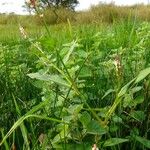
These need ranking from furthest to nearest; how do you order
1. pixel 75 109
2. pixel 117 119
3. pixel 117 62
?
pixel 117 119 → pixel 75 109 → pixel 117 62

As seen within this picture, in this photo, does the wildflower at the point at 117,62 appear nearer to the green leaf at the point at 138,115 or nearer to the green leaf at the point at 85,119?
the green leaf at the point at 85,119

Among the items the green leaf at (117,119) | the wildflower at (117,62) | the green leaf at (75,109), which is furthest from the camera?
the green leaf at (117,119)

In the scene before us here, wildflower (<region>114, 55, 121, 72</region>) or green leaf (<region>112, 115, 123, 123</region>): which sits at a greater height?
wildflower (<region>114, 55, 121, 72</region>)

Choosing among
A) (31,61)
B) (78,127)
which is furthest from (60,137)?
(31,61)

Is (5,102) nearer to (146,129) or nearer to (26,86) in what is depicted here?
(26,86)

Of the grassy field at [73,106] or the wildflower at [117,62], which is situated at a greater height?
the wildflower at [117,62]

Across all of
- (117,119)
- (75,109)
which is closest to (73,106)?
(75,109)

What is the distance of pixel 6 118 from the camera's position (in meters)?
1.65

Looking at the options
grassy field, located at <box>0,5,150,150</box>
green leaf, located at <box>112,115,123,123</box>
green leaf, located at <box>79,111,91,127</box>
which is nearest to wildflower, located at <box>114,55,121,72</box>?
grassy field, located at <box>0,5,150,150</box>

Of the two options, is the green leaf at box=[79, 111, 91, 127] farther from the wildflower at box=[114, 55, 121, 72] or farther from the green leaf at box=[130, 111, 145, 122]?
the green leaf at box=[130, 111, 145, 122]

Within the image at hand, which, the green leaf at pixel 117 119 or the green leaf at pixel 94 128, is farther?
the green leaf at pixel 117 119

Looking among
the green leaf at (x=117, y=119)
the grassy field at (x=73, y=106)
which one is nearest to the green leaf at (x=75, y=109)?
the grassy field at (x=73, y=106)

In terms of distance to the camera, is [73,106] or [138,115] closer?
[73,106]

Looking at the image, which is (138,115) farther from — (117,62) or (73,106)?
(117,62)
